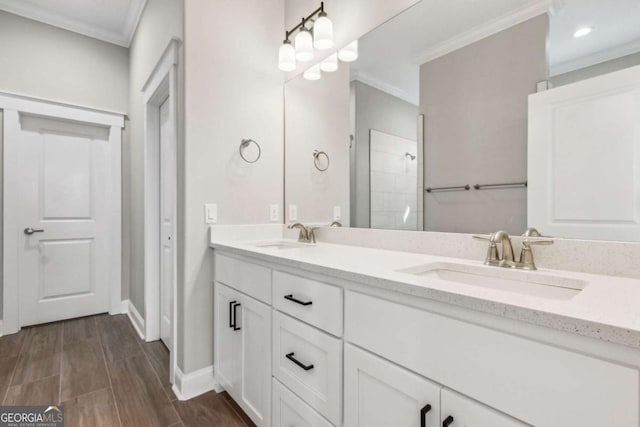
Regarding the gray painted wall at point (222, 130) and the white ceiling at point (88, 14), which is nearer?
the gray painted wall at point (222, 130)

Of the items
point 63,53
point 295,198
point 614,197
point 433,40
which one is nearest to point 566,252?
point 614,197

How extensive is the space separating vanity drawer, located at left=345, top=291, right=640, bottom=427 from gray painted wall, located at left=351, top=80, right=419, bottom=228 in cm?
92

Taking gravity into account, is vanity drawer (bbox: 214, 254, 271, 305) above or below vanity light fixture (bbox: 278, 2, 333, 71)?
below

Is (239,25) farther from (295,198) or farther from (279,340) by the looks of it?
(279,340)

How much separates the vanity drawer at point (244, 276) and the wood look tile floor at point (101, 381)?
0.68m

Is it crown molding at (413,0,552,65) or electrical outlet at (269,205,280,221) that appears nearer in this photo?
crown molding at (413,0,552,65)

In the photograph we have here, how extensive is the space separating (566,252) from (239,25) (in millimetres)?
2119

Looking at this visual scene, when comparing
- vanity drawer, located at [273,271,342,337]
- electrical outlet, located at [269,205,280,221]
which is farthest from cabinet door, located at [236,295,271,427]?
→ electrical outlet, located at [269,205,280,221]

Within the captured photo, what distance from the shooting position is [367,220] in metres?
1.73

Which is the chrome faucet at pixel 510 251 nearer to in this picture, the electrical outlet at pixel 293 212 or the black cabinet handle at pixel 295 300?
the black cabinet handle at pixel 295 300

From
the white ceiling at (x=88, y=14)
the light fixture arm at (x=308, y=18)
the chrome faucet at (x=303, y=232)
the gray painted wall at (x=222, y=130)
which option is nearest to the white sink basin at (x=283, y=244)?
the chrome faucet at (x=303, y=232)

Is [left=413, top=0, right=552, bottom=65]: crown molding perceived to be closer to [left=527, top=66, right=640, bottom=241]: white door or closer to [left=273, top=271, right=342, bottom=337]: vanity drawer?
[left=527, top=66, right=640, bottom=241]: white door

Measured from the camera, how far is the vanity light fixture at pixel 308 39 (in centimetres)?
Result: 175

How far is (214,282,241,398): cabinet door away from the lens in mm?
1597
